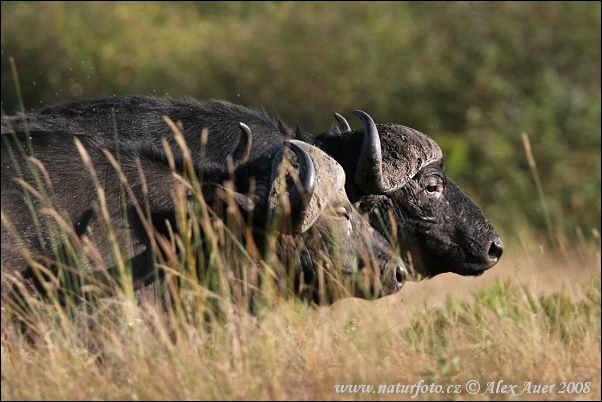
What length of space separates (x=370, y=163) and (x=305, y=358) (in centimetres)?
279

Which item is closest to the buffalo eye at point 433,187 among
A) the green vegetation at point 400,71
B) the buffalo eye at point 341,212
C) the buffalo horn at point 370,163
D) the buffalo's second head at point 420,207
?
the buffalo's second head at point 420,207

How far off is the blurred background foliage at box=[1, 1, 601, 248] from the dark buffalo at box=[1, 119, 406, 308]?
1340 centimetres

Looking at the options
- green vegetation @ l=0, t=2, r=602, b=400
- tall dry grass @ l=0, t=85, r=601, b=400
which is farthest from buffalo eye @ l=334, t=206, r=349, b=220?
green vegetation @ l=0, t=2, r=602, b=400

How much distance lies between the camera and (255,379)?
575 centimetres

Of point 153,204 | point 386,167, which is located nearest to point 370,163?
point 386,167

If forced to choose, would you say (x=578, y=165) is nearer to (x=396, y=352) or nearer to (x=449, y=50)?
(x=449, y=50)

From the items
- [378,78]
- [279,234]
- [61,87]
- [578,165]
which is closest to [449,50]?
[378,78]

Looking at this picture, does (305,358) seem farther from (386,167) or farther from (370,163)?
(386,167)

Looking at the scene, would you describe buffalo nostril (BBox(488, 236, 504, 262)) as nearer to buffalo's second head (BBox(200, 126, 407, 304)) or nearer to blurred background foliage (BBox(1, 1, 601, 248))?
buffalo's second head (BBox(200, 126, 407, 304))

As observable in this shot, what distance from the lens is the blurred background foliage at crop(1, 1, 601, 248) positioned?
21484 mm

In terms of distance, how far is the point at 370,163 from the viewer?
28.6 feet

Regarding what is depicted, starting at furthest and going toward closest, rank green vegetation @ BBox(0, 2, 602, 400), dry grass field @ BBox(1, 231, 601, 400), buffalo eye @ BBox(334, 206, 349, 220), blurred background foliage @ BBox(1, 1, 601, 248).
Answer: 1. blurred background foliage @ BBox(1, 1, 601, 248)
2. green vegetation @ BBox(0, 2, 602, 400)
3. buffalo eye @ BBox(334, 206, 349, 220)
4. dry grass field @ BBox(1, 231, 601, 400)

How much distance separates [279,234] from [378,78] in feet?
51.1

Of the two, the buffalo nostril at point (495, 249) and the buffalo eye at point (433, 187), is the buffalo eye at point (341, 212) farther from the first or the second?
the buffalo nostril at point (495, 249)
